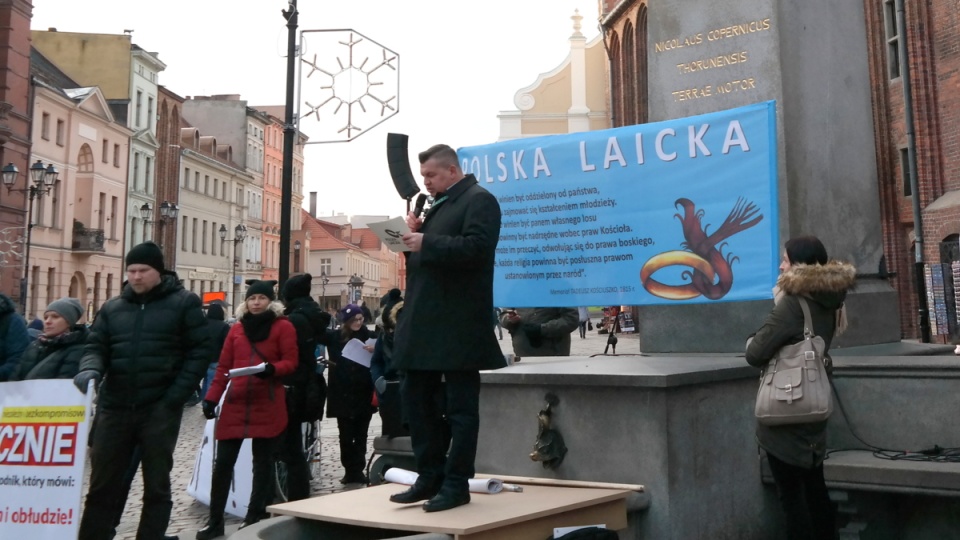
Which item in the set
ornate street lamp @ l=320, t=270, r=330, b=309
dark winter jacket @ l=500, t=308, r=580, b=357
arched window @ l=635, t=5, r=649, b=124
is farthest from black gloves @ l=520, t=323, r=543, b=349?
ornate street lamp @ l=320, t=270, r=330, b=309

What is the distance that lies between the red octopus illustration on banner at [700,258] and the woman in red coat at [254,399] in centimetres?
302

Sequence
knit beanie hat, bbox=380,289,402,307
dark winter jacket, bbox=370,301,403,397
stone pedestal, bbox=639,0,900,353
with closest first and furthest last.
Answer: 1. stone pedestal, bbox=639,0,900,353
2. dark winter jacket, bbox=370,301,403,397
3. knit beanie hat, bbox=380,289,402,307

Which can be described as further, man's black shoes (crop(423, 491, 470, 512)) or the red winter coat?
the red winter coat

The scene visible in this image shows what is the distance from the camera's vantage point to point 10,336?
7254mm

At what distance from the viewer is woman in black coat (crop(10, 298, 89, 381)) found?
21.7 ft

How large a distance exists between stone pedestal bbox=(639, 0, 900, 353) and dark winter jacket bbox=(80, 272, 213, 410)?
11.0 ft

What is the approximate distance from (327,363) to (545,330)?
8.63ft

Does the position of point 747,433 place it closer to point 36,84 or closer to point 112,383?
point 112,383

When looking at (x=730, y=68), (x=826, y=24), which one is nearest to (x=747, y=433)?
(x=730, y=68)

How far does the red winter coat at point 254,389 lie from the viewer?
711 centimetres

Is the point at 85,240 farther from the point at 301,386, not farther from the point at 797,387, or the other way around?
the point at 797,387

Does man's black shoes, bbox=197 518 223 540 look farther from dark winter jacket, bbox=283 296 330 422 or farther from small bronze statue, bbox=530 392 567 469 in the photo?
small bronze statue, bbox=530 392 567 469

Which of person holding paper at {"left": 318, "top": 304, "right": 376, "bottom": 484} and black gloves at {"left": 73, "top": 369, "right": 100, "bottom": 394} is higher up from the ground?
black gloves at {"left": 73, "top": 369, "right": 100, "bottom": 394}

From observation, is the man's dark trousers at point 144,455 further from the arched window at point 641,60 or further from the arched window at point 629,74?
the arched window at point 629,74
